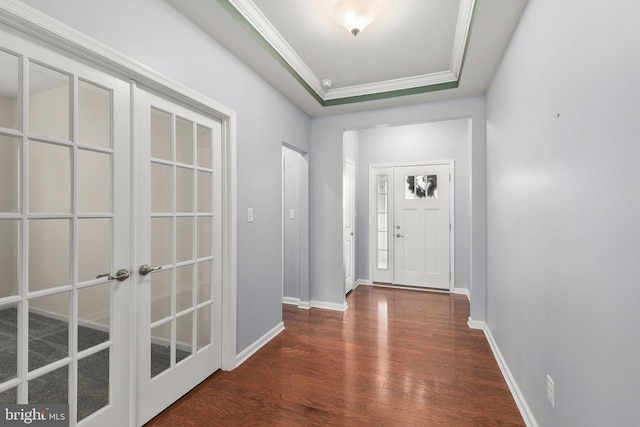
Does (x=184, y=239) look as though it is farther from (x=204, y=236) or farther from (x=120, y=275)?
(x=120, y=275)

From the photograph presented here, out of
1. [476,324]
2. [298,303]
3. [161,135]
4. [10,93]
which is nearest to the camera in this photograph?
[10,93]

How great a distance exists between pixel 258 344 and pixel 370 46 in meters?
2.82

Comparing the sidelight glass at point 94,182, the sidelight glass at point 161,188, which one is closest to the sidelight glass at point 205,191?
the sidelight glass at point 161,188

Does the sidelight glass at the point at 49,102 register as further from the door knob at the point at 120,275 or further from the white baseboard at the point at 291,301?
the white baseboard at the point at 291,301

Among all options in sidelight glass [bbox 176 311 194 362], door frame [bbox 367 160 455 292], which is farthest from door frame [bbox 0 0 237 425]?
door frame [bbox 367 160 455 292]

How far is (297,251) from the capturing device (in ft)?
13.1

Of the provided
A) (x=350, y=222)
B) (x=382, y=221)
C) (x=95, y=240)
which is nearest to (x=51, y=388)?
(x=95, y=240)

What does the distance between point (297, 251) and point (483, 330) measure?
2.32m

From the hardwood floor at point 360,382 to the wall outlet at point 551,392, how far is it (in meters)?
0.45

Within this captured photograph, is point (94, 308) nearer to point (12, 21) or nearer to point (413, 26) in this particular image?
point (12, 21)

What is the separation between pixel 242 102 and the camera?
8.25 ft

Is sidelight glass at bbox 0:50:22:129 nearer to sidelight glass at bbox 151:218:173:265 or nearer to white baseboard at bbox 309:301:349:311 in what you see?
sidelight glass at bbox 151:218:173:265

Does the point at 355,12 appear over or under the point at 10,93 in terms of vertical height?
over

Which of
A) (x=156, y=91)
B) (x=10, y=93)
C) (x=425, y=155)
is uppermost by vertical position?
(x=425, y=155)
